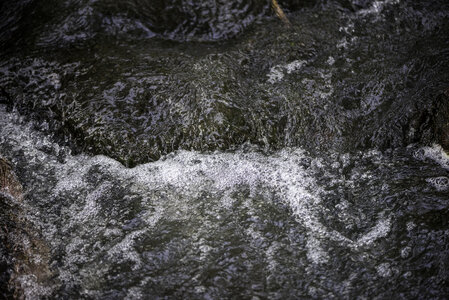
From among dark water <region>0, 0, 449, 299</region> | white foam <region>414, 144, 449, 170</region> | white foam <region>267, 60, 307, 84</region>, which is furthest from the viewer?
white foam <region>267, 60, 307, 84</region>

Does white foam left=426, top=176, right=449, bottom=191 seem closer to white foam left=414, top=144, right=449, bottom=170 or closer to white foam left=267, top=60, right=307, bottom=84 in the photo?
white foam left=414, top=144, right=449, bottom=170

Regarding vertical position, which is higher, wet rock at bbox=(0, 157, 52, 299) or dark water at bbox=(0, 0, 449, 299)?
dark water at bbox=(0, 0, 449, 299)

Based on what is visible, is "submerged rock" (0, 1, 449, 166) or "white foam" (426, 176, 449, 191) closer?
"white foam" (426, 176, 449, 191)

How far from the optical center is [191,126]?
11.9 ft

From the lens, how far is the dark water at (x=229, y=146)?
2684 mm

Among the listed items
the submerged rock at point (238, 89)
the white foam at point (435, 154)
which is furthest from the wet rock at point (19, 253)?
the white foam at point (435, 154)

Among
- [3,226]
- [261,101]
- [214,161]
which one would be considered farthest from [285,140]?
[3,226]

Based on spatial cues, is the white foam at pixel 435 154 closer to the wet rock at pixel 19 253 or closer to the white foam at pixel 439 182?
the white foam at pixel 439 182

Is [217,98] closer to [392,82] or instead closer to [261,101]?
[261,101]

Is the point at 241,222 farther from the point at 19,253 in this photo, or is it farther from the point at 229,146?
the point at 19,253

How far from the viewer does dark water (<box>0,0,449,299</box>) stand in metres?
2.68

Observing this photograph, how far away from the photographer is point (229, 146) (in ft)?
11.9

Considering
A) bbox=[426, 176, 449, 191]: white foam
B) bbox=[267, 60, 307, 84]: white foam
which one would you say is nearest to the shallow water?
bbox=[426, 176, 449, 191]: white foam

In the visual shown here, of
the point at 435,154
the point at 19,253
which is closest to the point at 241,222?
the point at 19,253
